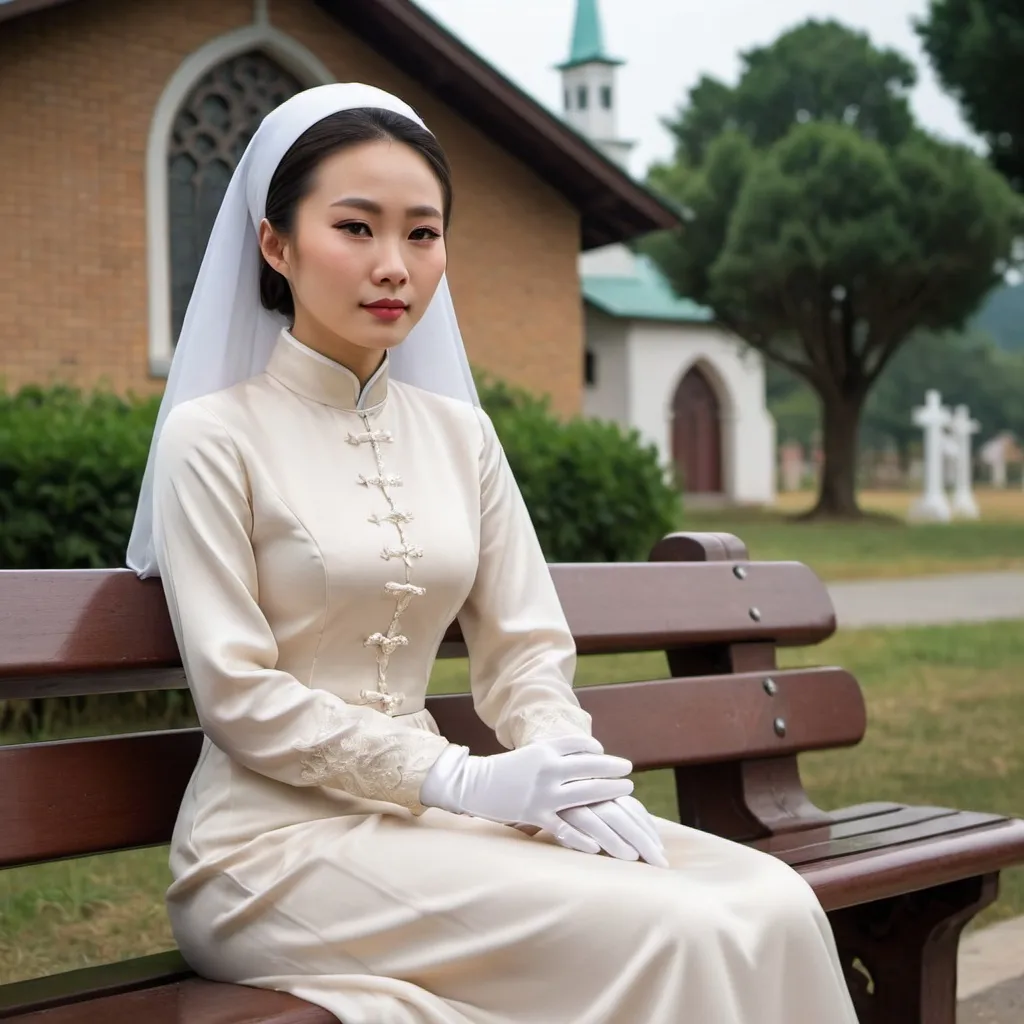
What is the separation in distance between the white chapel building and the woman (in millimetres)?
34311

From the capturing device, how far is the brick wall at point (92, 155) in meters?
13.3

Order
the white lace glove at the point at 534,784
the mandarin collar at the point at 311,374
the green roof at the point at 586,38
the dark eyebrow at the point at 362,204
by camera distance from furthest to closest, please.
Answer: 1. the green roof at the point at 586,38
2. the mandarin collar at the point at 311,374
3. the dark eyebrow at the point at 362,204
4. the white lace glove at the point at 534,784

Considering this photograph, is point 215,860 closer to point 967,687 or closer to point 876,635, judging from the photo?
point 967,687

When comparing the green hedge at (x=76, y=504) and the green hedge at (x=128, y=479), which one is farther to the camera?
the green hedge at (x=128, y=479)

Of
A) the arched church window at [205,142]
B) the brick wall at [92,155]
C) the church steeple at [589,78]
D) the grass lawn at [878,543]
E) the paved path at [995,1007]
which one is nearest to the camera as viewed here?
the paved path at [995,1007]

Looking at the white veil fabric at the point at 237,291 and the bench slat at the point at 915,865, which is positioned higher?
the white veil fabric at the point at 237,291

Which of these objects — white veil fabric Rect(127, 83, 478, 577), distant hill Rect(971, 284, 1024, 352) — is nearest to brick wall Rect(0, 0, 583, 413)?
white veil fabric Rect(127, 83, 478, 577)

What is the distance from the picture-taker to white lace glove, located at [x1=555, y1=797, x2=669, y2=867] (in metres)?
2.18

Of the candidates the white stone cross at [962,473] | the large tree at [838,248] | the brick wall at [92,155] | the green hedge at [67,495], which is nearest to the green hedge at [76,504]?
the green hedge at [67,495]

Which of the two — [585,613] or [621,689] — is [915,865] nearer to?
[621,689]

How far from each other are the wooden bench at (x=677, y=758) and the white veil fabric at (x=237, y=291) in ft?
0.71

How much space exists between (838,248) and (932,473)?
378 inches

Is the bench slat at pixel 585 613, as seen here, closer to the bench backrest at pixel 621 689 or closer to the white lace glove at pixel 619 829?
the bench backrest at pixel 621 689

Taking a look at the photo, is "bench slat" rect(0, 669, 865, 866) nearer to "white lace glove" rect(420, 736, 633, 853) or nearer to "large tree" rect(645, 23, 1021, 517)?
"white lace glove" rect(420, 736, 633, 853)
